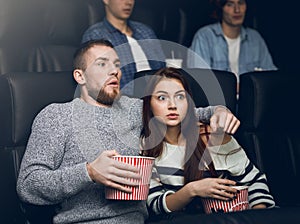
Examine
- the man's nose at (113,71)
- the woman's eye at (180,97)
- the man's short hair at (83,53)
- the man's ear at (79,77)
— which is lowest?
the woman's eye at (180,97)

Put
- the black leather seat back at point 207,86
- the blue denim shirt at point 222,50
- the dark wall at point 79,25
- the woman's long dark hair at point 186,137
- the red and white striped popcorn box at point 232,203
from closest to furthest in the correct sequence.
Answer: the red and white striped popcorn box at point 232,203 < the woman's long dark hair at point 186,137 < the black leather seat back at point 207,86 < the dark wall at point 79,25 < the blue denim shirt at point 222,50

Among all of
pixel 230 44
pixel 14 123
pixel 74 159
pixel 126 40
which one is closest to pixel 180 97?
pixel 74 159

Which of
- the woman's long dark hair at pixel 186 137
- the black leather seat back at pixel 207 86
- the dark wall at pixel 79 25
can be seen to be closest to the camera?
the woman's long dark hair at pixel 186 137

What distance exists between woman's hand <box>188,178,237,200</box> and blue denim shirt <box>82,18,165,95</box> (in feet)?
2.32

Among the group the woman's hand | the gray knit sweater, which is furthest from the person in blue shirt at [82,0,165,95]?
the woman's hand

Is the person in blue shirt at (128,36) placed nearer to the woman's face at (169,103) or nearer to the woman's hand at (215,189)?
the woman's face at (169,103)

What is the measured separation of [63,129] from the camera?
2.09 m

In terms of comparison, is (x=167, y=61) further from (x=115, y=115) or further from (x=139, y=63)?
(x=115, y=115)

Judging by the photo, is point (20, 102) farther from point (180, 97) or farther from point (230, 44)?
point (230, 44)

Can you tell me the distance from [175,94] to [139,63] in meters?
0.60

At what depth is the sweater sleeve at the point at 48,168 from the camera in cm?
198

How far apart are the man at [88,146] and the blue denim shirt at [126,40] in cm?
50

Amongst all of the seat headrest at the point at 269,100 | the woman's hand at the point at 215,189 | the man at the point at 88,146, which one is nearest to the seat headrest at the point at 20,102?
the man at the point at 88,146

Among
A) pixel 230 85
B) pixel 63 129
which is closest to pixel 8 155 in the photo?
pixel 63 129
